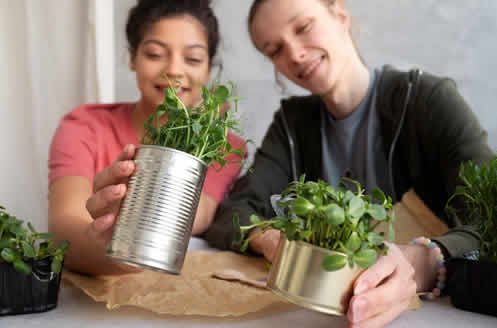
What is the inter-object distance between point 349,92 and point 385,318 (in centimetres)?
87

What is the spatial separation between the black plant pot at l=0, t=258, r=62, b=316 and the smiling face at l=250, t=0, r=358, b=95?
2.75 feet

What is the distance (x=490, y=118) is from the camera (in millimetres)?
1427

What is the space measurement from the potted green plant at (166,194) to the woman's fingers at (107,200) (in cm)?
1

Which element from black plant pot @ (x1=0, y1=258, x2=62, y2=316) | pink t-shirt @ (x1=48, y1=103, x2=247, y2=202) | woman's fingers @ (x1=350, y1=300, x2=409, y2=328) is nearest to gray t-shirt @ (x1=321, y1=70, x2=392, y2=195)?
pink t-shirt @ (x1=48, y1=103, x2=247, y2=202)

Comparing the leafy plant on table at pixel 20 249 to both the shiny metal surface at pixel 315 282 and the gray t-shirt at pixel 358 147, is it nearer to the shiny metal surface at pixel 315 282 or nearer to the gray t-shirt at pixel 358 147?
the shiny metal surface at pixel 315 282

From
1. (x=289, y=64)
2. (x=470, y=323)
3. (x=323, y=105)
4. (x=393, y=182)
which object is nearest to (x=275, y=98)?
(x=323, y=105)

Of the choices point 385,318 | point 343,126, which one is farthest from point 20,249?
point 343,126

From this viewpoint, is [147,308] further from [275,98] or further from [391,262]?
[275,98]

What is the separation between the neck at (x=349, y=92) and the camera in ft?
4.25

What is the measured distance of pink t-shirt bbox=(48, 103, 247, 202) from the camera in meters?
1.14

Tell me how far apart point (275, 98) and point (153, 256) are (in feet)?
4.41

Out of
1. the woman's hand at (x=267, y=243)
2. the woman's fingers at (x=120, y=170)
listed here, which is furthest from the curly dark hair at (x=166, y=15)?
the woman's fingers at (x=120, y=170)

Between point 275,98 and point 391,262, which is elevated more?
point 275,98

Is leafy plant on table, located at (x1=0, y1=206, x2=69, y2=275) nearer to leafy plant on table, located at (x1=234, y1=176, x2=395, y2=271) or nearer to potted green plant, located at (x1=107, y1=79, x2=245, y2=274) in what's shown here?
potted green plant, located at (x1=107, y1=79, x2=245, y2=274)
